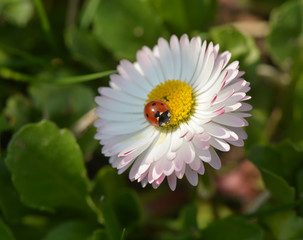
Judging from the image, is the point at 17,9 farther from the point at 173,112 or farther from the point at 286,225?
the point at 286,225

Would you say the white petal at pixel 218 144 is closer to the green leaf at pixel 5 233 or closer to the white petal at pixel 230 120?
the white petal at pixel 230 120

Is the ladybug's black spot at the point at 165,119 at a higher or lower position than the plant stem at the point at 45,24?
lower

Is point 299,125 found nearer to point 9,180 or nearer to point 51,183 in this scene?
point 51,183

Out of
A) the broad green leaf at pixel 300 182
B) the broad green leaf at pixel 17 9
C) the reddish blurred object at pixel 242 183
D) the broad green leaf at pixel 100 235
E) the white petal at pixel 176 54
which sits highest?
the broad green leaf at pixel 17 9

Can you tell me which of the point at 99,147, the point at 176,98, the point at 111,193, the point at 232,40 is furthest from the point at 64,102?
the point at 232,40

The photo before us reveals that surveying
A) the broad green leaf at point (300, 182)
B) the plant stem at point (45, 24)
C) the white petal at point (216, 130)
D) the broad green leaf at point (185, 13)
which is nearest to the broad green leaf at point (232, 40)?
the broad green leaf at point (185, 13)

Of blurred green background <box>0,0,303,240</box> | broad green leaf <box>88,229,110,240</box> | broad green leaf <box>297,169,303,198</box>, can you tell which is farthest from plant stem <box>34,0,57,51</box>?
broad green leaf <box>297,169,303,198</box>
